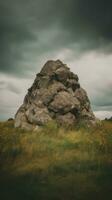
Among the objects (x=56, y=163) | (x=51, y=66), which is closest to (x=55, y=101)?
(x=51, y=66)

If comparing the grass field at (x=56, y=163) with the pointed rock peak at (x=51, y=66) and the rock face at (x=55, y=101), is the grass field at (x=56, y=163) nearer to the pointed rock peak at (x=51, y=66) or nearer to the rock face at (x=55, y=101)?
the rock face at (x=55, y=101)

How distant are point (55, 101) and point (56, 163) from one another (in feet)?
45.9

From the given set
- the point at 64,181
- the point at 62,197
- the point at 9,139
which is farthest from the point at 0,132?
the point at 62,197

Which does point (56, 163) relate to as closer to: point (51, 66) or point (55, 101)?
point (55, 101)

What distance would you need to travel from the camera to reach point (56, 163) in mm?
37000

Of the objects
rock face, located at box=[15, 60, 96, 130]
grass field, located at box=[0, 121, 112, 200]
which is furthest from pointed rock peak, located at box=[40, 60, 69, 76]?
grass field, located at box=[0, 121, 112, 200]

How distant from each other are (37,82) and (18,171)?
20.9 meters

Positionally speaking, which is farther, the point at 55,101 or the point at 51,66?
the point at 51,66

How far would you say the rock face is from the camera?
47375 mm

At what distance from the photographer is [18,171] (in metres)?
36.1

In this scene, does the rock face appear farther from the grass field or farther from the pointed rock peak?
the grass field

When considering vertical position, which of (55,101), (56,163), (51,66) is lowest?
(56,163)

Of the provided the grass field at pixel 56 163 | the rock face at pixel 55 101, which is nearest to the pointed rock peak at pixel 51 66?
the rock face at pixel 55 101

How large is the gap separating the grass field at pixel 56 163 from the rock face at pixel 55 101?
77.4 inches
